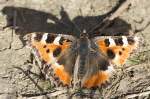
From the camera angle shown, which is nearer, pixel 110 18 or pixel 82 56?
pixel 82 56

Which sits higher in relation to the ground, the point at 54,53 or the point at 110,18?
the point at 110,18

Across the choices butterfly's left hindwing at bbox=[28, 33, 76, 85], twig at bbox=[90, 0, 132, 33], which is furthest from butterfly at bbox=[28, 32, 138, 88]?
twig at bbox=[90, 0, 132, 33]

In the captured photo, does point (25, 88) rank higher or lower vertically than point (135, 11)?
lower

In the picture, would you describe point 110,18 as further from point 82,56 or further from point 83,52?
point 82,56

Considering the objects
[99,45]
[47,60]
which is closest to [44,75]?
[47,60]

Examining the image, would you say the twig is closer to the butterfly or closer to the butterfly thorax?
the butterfly thorax

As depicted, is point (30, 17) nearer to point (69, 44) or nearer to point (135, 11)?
point (69, 44)

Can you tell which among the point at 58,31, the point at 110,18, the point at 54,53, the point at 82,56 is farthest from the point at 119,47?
the point at 58,31

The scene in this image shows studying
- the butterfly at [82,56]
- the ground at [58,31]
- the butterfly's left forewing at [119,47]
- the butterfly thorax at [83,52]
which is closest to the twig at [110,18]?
the ground at [58,31]
